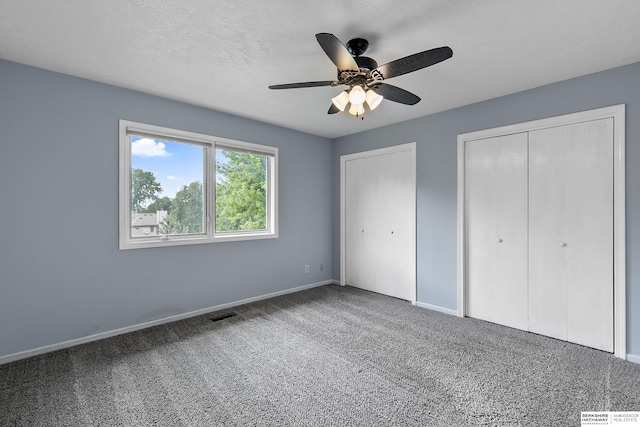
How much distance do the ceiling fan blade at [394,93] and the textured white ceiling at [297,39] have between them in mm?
294

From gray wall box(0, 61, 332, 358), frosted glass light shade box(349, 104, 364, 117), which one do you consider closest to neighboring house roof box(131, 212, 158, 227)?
gray wall box(0, 61, 332, 358)

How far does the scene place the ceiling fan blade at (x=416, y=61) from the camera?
1.67m

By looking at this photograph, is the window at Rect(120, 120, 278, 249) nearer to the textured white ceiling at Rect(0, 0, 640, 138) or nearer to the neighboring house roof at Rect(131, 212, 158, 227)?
the neighboring house roof at Rect(131, 212, 158, 227)

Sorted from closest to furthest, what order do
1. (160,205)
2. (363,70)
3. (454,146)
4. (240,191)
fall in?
1. (363,70)
2. (160,205)
3. (454,146)
4. (240,191)

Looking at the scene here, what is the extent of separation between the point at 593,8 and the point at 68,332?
464cm

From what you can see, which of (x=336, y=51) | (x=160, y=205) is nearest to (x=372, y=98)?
(x=336, y=51)

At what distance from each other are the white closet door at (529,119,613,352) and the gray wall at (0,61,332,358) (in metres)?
3.48

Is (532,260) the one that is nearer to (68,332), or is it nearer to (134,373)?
(134,373)

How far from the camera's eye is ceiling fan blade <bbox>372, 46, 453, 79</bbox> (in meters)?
1.67

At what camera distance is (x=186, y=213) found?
11.4 feet

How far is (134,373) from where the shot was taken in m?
2.25

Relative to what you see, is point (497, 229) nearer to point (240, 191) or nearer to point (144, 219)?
point (240, 191)

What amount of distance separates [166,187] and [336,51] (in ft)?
8.19

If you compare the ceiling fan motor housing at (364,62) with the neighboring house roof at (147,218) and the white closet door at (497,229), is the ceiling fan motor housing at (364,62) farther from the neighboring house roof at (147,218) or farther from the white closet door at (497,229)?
the neighboring house roof at (147,218)
